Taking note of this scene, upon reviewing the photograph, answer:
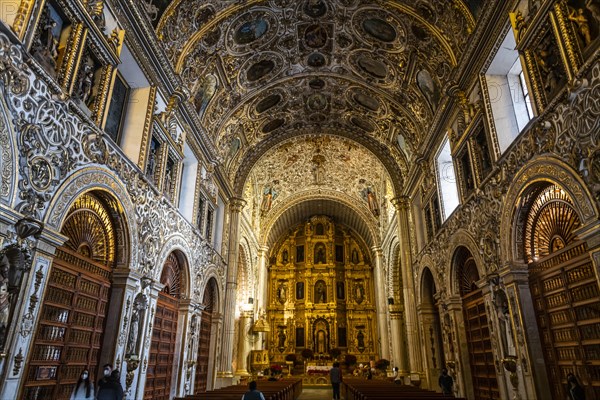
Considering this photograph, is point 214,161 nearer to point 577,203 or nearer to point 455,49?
point 455,49

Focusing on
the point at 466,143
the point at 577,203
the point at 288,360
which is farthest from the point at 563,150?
the point at 288,360

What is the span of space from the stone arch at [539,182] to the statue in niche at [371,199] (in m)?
16.0

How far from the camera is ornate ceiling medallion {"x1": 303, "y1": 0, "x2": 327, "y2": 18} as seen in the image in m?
12.4

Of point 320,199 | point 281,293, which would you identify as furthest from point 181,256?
point 281,293

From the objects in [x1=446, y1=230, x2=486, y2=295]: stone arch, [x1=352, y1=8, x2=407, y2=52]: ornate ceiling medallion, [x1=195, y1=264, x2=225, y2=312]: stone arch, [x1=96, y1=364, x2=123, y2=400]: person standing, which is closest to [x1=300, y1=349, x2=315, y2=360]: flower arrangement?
[x1=195, y1=264, x2=225, y2=312]: stone arch

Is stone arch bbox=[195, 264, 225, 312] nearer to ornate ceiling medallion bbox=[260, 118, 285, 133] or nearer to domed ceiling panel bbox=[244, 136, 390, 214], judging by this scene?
ornate ceiling medallion bbox=[260, 118, 285, 133]

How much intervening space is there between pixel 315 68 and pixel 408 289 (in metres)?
9.48

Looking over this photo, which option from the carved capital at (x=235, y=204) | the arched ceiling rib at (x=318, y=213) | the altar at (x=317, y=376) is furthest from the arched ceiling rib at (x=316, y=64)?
the altar at (x=317, y=376)

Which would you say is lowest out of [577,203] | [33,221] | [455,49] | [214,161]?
[33,221]

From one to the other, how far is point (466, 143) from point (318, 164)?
1340cm

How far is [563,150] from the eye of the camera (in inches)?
246

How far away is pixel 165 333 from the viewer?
10.8m

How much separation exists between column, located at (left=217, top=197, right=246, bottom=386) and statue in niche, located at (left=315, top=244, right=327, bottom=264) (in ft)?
45.6

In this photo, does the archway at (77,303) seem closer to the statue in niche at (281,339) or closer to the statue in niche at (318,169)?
the statue in niche at (318,169)
